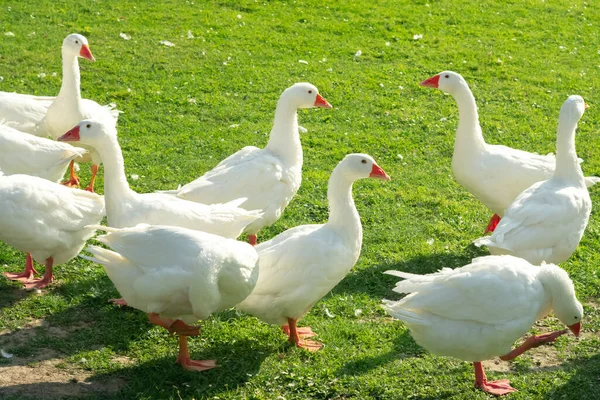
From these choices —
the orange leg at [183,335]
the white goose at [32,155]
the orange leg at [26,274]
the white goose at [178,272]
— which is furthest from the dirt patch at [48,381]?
the white goose at [32,155]

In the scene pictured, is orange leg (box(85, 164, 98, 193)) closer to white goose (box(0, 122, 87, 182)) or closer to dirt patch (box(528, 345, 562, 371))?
white goose (box(0, 122, 87, 182))

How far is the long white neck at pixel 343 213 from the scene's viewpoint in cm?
639

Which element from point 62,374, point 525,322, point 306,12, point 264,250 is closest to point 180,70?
point 306,12

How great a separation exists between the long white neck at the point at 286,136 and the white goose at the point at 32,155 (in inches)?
72.7

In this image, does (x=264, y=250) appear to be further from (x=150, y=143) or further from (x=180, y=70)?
(x=180, y=70)

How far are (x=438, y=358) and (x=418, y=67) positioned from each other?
723cm

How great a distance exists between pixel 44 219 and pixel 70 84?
8.88ft

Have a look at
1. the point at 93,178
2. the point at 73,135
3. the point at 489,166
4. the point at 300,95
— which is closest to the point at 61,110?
the point at 93,178

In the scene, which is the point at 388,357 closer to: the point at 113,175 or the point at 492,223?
the point at 492,223

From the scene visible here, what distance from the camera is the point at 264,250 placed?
6.41 metres

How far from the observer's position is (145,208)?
655 cm

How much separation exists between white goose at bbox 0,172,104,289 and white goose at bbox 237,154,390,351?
160 cm

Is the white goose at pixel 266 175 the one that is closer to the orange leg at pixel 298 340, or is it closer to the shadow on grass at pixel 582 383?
the orange leg at pixel 298 340

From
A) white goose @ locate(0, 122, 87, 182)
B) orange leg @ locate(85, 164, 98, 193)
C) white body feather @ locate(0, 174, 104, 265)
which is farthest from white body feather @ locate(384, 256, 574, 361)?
orange leg @ locate(85, 164, 98, 193)
